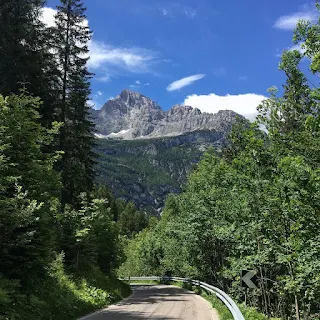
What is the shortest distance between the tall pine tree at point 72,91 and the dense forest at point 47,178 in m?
0.07

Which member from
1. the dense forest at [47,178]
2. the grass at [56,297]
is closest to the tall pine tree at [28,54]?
the dense forest at [47,178]

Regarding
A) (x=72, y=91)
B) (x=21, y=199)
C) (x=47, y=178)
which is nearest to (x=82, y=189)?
(x=72, y=91)

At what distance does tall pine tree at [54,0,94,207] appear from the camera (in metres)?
25.5

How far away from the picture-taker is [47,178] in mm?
14688

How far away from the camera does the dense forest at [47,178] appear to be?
11.8 meters

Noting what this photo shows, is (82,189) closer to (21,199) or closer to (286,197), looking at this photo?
(21,199)

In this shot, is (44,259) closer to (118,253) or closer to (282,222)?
(282,222)

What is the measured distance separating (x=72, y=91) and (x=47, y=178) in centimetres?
1324

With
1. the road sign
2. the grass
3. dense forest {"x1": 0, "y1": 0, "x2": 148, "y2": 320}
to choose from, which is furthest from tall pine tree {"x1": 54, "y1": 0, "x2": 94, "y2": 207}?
the road sign

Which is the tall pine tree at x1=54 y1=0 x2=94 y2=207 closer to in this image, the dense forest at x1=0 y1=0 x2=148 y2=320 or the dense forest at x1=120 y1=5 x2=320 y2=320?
the dense forest at x1=0 y1=0 x2=148 y2=320

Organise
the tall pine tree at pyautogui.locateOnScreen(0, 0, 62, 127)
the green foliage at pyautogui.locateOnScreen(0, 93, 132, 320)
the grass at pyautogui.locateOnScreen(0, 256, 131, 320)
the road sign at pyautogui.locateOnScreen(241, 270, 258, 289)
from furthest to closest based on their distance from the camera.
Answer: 1. the tall pine tree at pyautogui.locateOnScreen(0, 0, 62, 127)
2. the road sign at pyautogui.locateOnScreen(241, 270, 258, 289)
3. the green foliage at pyautogui.locateOnScreen(0, 93, 132, 320)
4. the grass at pyautogui.locateOnScreen(0, 256, 131, 320)

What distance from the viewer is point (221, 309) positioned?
54.7ft

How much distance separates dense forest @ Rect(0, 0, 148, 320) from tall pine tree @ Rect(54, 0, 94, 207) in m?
0.07

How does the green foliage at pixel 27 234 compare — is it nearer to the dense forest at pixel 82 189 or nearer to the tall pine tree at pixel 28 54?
the dense forest at pixel 82 189
